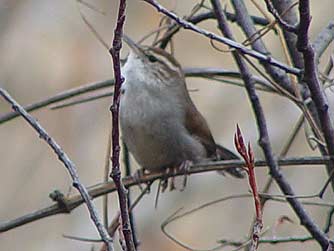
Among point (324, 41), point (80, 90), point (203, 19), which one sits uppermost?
point (203, 19)

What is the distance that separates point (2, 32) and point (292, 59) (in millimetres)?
3749

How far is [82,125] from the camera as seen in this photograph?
6.18m

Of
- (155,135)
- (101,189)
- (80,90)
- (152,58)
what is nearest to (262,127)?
(101,189)

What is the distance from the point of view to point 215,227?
6355 millimetres

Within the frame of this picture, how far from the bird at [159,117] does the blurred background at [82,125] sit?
7.21ft

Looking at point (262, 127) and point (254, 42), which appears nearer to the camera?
point (262, 127)

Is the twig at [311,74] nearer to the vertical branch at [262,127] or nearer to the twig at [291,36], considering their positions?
the vertical branch at [262,127]

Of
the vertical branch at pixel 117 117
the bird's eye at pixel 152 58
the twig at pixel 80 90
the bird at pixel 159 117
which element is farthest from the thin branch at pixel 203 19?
the vertical branch at pixel 117 117

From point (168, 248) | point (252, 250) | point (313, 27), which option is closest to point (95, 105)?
point (168, 248)

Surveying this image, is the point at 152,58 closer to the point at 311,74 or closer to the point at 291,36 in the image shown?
the point at 291,36

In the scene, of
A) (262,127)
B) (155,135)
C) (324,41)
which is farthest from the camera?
(155,135)

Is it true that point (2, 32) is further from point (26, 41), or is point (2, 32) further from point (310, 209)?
point (310, 209)

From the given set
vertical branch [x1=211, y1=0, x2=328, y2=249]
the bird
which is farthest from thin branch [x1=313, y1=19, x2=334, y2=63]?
the bird

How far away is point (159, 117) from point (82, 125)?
2.68m
